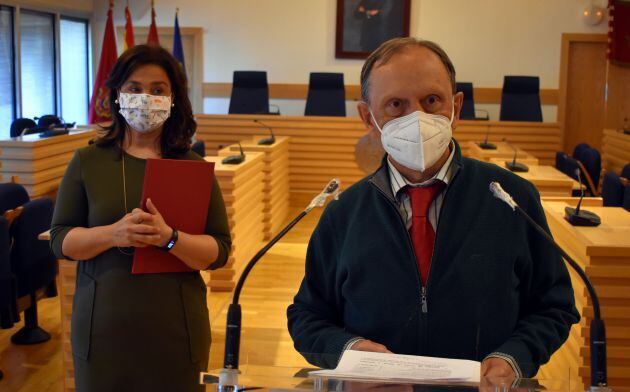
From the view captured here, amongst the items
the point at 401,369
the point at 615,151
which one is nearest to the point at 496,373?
the point at 401,369

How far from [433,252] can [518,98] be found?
10.1 m

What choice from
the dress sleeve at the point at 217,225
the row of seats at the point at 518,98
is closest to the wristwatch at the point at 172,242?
the dress sleeve at the point at 217,225

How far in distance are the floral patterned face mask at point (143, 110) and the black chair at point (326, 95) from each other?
8.62m

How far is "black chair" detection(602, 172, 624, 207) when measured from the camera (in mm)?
6301

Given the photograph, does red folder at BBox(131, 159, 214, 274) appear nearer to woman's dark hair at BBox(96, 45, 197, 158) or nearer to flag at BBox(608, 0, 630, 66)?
woman's dark hair at BBox(96, 45, 197, 158)

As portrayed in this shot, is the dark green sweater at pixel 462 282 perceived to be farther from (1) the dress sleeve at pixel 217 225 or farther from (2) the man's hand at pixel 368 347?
(1) the dress sleeve at pixel 217 225

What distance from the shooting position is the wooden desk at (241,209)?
19.8 feet

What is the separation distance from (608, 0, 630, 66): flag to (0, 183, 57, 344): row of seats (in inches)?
374

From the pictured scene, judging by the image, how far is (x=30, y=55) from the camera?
1059 centimetres

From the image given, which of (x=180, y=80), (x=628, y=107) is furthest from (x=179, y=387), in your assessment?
(x=628, y=107)

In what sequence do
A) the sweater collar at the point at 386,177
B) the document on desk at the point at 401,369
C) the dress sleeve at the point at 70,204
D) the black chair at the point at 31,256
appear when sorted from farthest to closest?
the black chair at the point at 31,256, the dress sleeve at the point at 70,204, the sweater collar at the point at 386,177, the document on desk at the point at 401,369

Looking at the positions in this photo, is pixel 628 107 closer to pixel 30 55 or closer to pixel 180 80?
pixel 30 55

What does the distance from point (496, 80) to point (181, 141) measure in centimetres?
1031

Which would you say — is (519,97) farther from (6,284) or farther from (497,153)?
(6,284)
